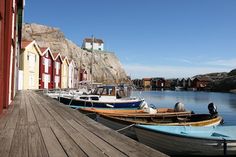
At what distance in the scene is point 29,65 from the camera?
49.6 meters

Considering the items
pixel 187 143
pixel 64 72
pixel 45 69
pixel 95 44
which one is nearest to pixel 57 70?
pixel 64 72

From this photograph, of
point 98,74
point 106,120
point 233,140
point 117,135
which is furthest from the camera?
point 98,74

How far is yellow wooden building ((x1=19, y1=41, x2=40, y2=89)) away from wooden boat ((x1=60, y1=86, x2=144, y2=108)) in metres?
16.1

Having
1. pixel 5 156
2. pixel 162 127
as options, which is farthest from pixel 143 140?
→ pixel 5 156

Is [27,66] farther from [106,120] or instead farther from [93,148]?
[93,148]

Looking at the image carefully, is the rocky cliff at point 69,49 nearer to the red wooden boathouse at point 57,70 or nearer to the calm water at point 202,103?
the calm water at point 202,103

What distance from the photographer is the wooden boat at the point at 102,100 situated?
1185 inches

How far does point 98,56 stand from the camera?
6752 inches

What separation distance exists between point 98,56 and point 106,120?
15271cm

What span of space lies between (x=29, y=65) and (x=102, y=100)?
21.4 m

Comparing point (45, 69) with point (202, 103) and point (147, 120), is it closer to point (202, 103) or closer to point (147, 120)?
point (147, 120)

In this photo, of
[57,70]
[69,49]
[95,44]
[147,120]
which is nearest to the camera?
[147,120]

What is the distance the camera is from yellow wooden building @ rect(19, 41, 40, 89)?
47.8m

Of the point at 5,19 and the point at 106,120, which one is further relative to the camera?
the point at 106,120
